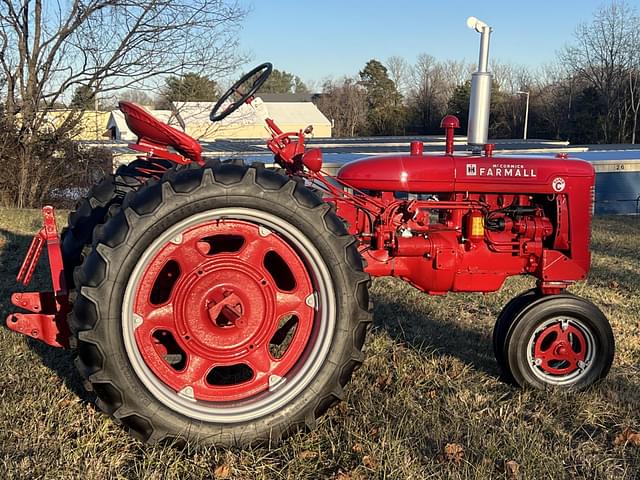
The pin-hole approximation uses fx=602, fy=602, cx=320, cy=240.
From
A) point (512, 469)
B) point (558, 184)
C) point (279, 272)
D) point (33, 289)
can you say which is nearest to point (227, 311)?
point (279, 272)

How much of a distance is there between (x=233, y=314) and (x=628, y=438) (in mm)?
1865

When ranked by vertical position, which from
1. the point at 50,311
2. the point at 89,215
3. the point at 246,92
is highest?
the point at 246,92

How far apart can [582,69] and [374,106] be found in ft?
54.0

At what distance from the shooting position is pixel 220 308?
8.45 feet

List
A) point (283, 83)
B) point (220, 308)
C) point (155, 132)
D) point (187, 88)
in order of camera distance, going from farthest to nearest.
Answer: point (283, 83) < point (187, 88) < point (155, 132) < point (220, 308)

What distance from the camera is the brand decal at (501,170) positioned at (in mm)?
3369

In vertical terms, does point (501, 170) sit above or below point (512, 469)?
above

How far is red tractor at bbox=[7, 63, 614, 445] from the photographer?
7.73 ft

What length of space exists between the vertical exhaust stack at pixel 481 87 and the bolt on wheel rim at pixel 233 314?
174cm

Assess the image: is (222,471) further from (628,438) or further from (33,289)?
(33,289)

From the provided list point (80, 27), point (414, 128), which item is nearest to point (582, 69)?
point (414, 128)

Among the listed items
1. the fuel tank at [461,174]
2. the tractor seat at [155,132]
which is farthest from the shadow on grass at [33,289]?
the fuel tank at [461,174]

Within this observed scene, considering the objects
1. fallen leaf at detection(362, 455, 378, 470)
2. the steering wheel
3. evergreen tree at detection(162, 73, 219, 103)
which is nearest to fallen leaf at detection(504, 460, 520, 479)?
fallen leaf at detection(362, 455, 378, 470)

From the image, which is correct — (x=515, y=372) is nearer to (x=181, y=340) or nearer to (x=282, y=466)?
(x=282, y=466)
